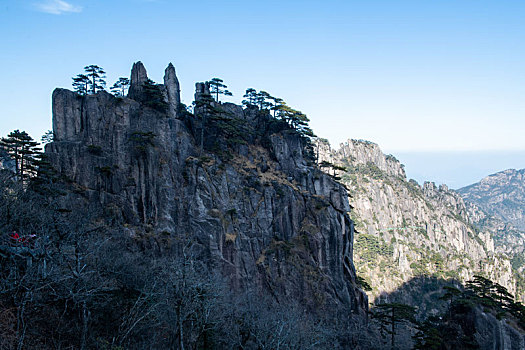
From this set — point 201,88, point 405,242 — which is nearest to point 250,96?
point 201,88

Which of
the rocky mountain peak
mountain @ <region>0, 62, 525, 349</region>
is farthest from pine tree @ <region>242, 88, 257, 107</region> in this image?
the rocky mountain peak

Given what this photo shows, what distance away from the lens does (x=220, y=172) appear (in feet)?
148

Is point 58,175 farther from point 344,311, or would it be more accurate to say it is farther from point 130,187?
point 344,311

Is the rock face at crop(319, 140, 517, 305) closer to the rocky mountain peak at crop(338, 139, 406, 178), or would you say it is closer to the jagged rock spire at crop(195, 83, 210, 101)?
the rocky mountain peak at crop(338, 139, 406, 178)

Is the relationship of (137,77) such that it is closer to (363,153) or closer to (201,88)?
(201,88)

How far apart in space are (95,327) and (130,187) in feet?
78.7

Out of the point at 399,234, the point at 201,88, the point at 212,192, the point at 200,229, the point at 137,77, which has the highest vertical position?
the point at 201,88

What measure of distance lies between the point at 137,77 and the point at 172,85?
16.4 feet

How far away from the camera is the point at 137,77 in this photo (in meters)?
44.8

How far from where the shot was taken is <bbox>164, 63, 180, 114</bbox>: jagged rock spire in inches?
1845

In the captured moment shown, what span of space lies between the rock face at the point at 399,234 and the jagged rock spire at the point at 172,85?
91.3 metres

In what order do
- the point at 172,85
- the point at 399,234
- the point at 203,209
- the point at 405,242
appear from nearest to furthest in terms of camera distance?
the point at 203,209 → the point at 172,85 → the point at 405,242 → the point at 399,234

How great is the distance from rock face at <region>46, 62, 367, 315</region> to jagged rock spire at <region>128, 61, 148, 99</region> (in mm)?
158

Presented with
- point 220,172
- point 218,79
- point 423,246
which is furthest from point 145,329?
point 423,246
